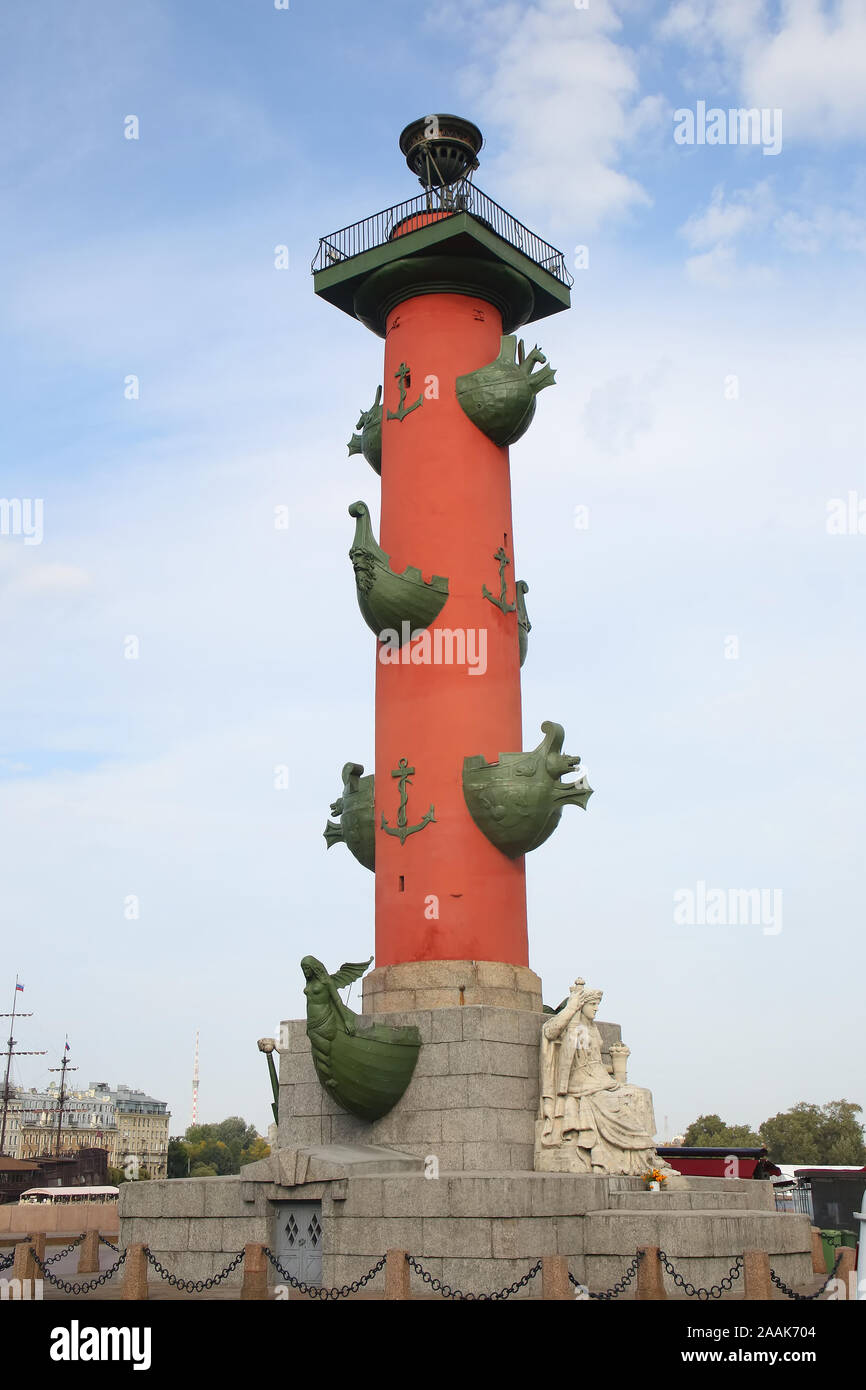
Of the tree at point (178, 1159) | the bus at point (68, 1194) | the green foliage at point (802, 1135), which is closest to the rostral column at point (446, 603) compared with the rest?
the bus at point (68, 1194)

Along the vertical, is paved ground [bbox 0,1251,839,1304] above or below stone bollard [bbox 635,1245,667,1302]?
below

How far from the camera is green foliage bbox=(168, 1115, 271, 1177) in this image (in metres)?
84.1

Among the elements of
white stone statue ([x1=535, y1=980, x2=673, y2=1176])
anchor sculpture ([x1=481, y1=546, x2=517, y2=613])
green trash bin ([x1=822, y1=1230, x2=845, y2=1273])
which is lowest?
green trash bin ([x1=822, y1=1230, x2=845, y2=1273])

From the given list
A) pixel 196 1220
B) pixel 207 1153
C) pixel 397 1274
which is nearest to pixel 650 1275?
pixel 397 1274

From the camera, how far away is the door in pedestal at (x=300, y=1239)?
57.1 ft

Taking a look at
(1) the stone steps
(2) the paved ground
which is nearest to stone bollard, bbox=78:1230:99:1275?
(2) the paved ground

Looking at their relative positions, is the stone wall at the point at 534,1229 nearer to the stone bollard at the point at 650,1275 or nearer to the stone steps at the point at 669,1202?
the stone steps at the point at 669,1202

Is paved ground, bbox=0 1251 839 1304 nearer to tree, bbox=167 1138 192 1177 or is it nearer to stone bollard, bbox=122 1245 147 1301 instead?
stone bollard, bbox=122 1245 147 1301

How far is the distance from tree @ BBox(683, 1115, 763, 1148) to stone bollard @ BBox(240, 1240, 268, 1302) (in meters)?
54.0

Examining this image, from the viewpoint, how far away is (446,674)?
21.3 m

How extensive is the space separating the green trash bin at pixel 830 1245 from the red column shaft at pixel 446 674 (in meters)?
6.40

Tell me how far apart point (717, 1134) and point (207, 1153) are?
3985 centimetres
